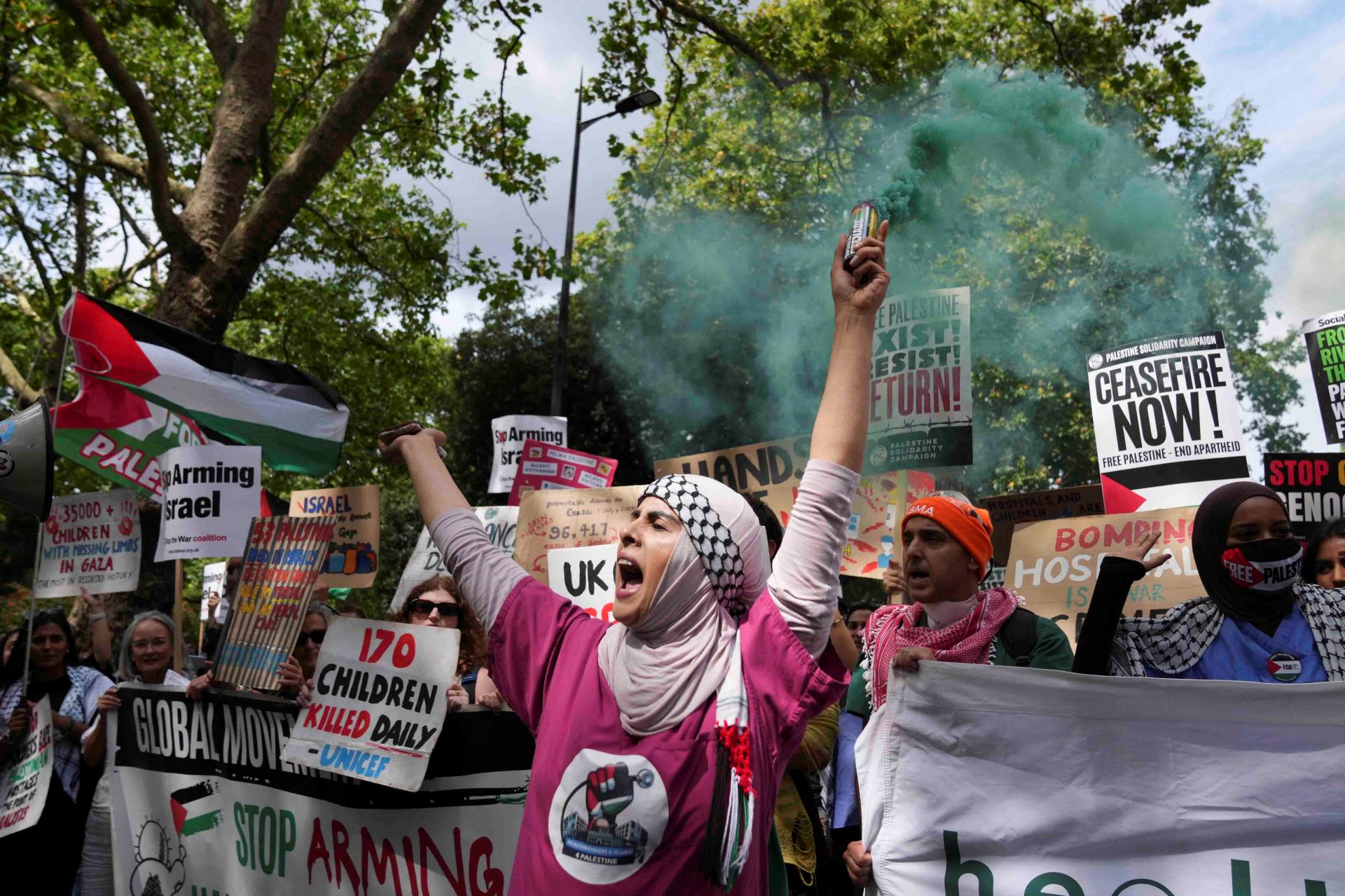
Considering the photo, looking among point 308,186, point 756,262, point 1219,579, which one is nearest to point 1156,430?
point 1219,579

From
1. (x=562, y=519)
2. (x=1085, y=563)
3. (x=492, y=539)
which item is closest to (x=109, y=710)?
(x=562, y=519)

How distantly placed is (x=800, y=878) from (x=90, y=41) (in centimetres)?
739

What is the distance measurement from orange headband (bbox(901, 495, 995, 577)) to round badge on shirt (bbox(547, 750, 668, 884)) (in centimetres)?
171

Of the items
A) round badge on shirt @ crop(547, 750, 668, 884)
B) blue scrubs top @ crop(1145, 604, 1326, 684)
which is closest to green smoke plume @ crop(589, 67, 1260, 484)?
blue scrubs top @ crop(1145, 604, 1326, 684)

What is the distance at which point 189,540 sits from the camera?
270 inches

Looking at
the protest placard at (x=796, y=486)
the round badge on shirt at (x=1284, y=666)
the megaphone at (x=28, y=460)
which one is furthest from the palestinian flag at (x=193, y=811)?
the round badge on shirt at (x=1284, y=666)

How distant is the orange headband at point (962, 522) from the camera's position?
11.5 ft

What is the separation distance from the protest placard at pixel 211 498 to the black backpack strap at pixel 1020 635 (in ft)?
15.8

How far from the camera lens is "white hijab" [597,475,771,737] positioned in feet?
6.95

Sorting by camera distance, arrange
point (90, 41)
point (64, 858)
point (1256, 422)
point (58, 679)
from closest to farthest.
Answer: point (64, 858) → point (58, 679) → point (90, 41) → point (1256, 422)

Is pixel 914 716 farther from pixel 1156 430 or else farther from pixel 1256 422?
pixel 1256 422

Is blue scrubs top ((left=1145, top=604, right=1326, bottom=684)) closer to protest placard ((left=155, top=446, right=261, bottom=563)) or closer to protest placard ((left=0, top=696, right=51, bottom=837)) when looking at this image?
protest placard ((left=0, top=696, right=51, bottom=837))

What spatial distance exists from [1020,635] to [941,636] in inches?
8.8

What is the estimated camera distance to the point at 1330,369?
669 cm
